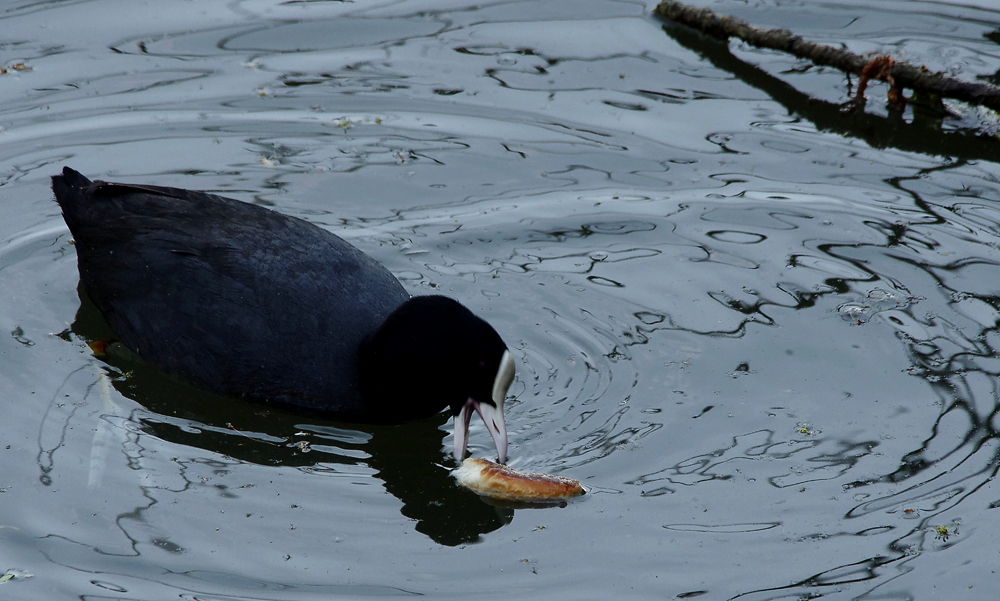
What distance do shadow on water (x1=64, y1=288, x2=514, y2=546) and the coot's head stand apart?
133 millimetres

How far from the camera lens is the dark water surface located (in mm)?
3717

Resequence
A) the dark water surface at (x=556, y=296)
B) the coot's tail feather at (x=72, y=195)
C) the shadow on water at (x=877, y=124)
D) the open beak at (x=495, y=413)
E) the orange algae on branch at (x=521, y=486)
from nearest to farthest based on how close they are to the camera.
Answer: the dark water surface at (x=556, y=296) → the orange algae on branch at (x=521, y=486) → the open beak at (x=495, y=413) → the coot's tail feather at (x=72, y=195) → the shadow on water at (x=877, y=124)

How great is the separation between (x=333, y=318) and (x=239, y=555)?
3.45ft

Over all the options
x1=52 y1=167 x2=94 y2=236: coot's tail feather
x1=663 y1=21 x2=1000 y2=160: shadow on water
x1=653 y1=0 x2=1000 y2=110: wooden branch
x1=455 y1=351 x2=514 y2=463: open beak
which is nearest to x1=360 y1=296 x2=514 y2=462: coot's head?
x1=455 y1=351 x2=514 y2=463: open beak

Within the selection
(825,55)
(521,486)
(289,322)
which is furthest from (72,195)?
(825,55)

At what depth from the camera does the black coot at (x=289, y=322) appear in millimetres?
4105

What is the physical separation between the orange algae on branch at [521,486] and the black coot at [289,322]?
3.7 inches

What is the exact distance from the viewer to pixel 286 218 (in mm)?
4719

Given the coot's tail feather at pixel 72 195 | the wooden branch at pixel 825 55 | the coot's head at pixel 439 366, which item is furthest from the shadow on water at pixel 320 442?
the wooden branch at pixel 825 55

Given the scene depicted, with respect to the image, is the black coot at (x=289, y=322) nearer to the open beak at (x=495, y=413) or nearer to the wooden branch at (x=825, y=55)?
the open beak at (x=495, y=413)

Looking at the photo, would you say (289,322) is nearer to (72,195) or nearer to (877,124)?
(72,195)

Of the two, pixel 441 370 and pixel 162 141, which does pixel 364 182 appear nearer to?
pixel 162 141

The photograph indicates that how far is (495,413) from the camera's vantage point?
13.3ft

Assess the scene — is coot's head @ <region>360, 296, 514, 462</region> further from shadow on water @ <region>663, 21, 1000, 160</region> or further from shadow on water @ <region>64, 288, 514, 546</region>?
shadow on water @ <region>663, 21, 1000, 160</region>
